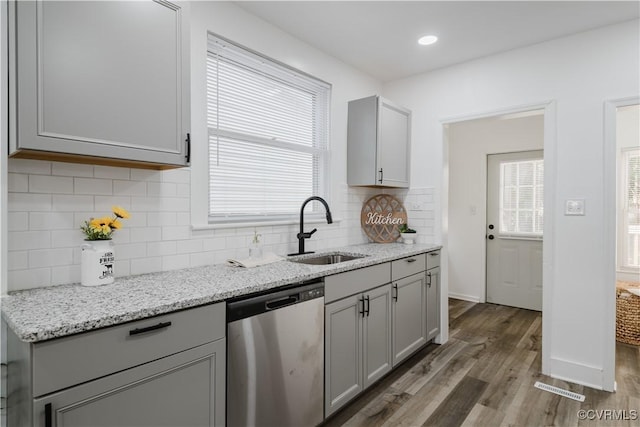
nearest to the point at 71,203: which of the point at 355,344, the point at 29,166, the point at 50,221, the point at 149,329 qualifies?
the point at 50,221

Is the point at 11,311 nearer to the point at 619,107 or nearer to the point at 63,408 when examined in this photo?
the point at 63,408

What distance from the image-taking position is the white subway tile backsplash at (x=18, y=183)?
1.52 meters

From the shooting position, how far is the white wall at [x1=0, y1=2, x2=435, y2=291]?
5.14ft

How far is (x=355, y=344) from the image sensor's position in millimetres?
2301

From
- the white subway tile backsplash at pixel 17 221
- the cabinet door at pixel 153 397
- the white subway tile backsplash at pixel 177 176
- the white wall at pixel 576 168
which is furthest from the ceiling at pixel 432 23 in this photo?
the cabinet door at pixel 153 397

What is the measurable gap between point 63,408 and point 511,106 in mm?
3444

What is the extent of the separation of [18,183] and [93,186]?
0.93 feet

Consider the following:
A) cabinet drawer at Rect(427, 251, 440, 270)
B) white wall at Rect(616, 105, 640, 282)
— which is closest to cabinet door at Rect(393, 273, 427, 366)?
cabinet drawer at Rect(427, 251, 440, 270)

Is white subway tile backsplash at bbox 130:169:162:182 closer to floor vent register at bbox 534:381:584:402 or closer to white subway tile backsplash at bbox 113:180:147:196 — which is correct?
white subway tile backsplash at bbox 113:180:147:196

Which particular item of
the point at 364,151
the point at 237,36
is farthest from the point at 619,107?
the point at 237,36

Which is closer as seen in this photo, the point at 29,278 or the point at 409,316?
the point at 29,278

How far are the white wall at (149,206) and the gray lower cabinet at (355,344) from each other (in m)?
0.74

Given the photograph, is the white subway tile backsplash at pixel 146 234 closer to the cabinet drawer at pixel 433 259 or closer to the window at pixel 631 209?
the cabinet drawer at pixel 433 259

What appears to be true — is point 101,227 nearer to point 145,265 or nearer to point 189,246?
point 145,265
